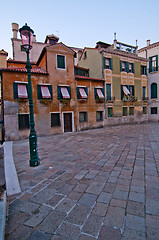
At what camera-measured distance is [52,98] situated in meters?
13.0

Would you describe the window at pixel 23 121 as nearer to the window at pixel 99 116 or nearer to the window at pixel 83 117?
the window at pixel 83 117

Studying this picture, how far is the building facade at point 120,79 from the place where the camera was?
55.9 ft

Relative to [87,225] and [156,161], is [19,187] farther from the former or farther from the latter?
[156,161]

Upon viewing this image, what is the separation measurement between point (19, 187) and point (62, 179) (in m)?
1.14

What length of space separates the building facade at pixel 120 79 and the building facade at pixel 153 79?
119 cm

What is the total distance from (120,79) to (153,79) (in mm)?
7048

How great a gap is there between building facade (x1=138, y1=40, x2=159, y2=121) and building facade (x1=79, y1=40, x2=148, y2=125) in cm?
119

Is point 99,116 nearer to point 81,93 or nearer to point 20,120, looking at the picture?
point 81,93

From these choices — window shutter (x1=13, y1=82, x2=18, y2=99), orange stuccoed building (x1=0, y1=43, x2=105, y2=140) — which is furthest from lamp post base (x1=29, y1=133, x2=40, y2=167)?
window shutter (x1=13, y1=82, x2=18, y2=99)

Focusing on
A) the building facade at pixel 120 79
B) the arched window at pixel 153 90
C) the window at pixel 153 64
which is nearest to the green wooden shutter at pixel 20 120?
the building facade at pixel 120 79

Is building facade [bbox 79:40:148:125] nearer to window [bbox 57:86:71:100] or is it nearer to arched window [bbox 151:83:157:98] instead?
arched window [bbox 151:83:157:98]

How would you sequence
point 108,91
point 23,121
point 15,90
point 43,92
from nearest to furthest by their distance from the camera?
1. point 15,90
2. point 23,121
3. point 43,92
4. point 108,91

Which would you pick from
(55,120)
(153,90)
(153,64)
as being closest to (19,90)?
(55,120)

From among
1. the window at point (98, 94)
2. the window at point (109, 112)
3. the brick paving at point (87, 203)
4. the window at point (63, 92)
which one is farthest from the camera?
the window at point (109, 112)
